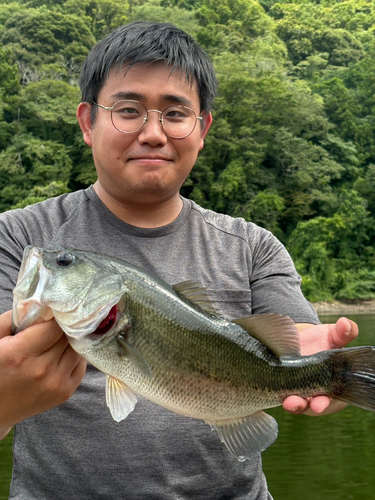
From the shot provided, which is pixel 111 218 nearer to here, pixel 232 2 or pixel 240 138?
pixel 240 138

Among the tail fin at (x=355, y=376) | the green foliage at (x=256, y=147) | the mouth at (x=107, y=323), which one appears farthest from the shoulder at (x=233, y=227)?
the green foliage at (x=256, y=147)

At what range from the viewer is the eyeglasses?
2746mm

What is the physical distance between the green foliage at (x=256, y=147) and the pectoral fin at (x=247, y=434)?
34.2 meters

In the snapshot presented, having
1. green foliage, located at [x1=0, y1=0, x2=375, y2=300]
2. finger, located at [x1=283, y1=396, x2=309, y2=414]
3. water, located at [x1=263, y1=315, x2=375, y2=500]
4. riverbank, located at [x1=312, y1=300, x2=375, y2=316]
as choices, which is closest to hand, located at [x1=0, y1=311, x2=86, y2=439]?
finger, located at [x1=283, y1=396, x2=309, y2=414]

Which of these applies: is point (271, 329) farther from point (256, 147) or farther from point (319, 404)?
point (256, 147)

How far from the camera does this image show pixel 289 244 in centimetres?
4022

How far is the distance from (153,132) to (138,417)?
1189mm

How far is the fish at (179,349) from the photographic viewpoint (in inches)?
79.9

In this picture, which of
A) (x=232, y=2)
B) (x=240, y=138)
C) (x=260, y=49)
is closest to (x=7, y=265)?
(x=240, y=138)

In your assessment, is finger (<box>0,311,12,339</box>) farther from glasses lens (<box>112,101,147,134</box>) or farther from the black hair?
the black hair

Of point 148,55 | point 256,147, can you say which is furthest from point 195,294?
point 256,147

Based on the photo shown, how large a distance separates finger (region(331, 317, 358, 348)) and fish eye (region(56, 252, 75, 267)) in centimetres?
95

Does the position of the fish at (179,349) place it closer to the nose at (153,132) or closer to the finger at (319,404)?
the finger at (319,404)

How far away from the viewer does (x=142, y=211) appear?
2918 millimetres
